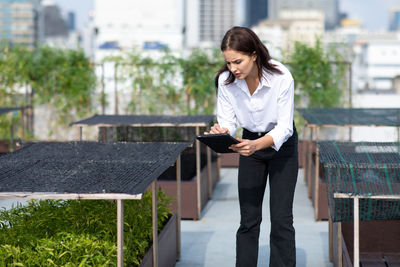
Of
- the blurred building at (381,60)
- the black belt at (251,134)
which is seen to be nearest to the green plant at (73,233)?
the black belt at (251,134)

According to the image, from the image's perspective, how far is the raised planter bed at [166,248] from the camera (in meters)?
2.99

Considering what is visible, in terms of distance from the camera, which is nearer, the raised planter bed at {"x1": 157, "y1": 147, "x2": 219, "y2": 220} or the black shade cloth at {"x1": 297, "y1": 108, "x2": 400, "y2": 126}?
the raised planter bed at {"x1": 157, "y1": 147, "x2": 219, "y2": 220}

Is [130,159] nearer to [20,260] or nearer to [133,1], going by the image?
[20,260]

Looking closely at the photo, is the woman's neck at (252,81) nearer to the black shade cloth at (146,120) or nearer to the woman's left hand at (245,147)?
the woman's left hand at (245,147)

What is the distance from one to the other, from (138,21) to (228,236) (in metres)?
49.0

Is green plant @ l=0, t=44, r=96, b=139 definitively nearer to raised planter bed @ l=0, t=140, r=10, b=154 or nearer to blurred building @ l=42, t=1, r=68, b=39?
raised planter bed @ l=0, t=140, r=10, b=154

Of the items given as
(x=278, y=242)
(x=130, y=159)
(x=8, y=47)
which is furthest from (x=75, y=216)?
(x=8, y=47)

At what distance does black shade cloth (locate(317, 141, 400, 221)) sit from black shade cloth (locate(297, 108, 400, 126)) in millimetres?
2087

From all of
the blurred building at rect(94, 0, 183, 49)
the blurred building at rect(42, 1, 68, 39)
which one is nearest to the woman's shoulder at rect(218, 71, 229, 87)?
the blurred building at rect(94, 0, 183, 49)

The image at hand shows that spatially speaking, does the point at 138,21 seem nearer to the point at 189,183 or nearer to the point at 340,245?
the point at 189,183

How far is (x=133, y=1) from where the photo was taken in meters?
51.5

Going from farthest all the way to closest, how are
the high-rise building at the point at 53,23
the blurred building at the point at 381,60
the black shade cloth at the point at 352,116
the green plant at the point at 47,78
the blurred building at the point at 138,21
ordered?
the high-rise building at the point at 53,23
the blurred building at the point at 381,60
the blurred building at the point at 138,21
the green plant at the point at 47,78
the black shade cloth at the point at 352,116

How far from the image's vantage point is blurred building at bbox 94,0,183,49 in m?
50.9

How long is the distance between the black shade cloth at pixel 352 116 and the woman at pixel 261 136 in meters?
2.79
